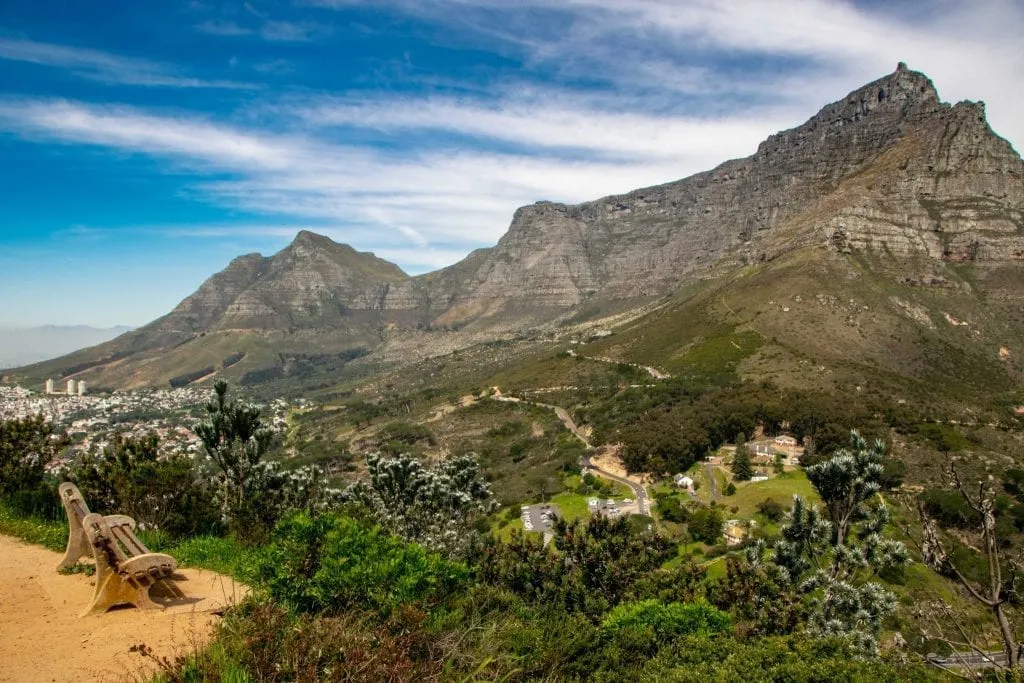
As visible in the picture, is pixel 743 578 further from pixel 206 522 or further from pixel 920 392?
pixel 920 392

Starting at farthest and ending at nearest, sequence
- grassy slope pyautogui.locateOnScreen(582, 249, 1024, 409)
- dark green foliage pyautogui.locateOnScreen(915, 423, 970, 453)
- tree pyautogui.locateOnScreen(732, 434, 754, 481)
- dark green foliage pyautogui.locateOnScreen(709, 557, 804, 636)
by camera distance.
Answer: grassy slope pyautogui.locateOnScreen(582, 249, 1024, 409)
dark green foliage pyautogui.locateOnScreen(915, 423, 970, 453)
tree pyautogui.locateOnScreen(732, 434, 754, 481)
dark green foliage pyautogui.locateOnScreen(709, 557, 804, 636)

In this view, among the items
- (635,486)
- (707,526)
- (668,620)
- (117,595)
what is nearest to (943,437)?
(635,486)

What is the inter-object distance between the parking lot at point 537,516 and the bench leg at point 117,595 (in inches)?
1475

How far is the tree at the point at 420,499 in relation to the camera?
21562mm

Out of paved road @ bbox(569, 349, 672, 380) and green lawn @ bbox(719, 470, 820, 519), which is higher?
paved road @ bbox(569, 349, 672, 380)

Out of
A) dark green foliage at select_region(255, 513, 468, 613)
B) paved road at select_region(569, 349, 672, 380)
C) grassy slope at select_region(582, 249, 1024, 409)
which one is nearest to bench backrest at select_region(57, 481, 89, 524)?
dark green foliage at select_region(255, 513, 468, 613)

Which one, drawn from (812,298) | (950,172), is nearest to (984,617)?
(812,298)

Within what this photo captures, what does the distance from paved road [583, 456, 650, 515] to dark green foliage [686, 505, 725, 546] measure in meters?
6.08

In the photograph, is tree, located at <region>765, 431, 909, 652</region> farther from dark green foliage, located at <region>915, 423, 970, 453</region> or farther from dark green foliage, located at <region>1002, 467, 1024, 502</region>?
dark green foliage, located at <region>915, 423, 970, 453</region>

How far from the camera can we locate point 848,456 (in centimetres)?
1988

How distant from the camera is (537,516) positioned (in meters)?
51.5

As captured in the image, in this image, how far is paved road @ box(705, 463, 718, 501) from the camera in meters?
53.2

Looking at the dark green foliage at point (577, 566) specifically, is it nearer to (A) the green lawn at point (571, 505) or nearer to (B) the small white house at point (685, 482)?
(A) the green lawn at point (571, 505)

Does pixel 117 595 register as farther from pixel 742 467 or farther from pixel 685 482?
pixel 742 467
